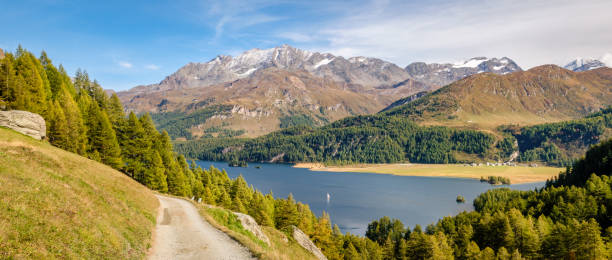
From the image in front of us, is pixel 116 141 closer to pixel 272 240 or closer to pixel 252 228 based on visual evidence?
pixel 252 228

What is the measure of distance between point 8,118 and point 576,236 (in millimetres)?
91040

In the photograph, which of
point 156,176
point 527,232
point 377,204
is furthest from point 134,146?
point 377,204

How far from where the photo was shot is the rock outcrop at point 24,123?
42656mm

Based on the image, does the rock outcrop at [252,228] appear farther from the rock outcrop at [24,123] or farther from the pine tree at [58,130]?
the pine tree at [58,130]

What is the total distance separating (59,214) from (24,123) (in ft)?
114

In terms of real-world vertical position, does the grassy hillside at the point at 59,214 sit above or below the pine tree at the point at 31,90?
A: below

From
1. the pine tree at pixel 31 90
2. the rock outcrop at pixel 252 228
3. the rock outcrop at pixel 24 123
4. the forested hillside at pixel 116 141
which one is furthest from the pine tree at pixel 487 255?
the pine tree at pixel 31 90

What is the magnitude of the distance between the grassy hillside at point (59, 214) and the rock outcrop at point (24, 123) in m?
10.8

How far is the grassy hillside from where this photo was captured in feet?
51.4

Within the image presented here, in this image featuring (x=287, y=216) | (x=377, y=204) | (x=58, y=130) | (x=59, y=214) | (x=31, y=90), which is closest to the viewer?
(x=59, y=214)

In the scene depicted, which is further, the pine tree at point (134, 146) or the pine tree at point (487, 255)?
the pine tree at point (134, 146)

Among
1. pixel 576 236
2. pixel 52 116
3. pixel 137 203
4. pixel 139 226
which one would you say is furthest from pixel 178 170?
pixel 576 236

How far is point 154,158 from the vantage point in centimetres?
6450

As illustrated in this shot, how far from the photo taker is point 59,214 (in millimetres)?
19250
